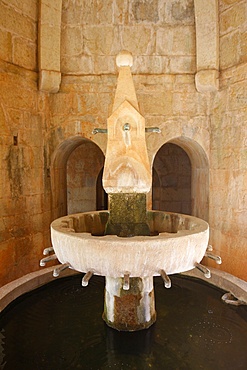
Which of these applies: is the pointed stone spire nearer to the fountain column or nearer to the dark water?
the fountain column

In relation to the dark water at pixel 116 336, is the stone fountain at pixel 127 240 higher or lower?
higher

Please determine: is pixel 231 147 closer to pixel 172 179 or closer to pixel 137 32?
pixel 137 32

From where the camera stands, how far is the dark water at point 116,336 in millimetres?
2496

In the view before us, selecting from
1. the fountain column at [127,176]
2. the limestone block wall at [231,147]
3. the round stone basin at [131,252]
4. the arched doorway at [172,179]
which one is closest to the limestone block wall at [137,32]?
the limestone block wall at [231,147]

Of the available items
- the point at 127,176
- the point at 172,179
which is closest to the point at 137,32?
the point at 127,176

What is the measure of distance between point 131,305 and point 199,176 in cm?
317

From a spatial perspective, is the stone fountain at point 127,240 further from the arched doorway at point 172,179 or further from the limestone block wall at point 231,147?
the arched doorway at point 172,179

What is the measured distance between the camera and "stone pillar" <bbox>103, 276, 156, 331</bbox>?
295 cm

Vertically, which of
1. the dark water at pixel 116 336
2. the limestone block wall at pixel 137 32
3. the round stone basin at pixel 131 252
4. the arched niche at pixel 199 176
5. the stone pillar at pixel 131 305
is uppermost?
the limestone block wall at pixel 137 32

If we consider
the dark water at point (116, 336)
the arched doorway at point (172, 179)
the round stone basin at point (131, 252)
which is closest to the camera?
the round stone basin at point (131, 252)

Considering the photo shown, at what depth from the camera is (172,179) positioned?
809cm

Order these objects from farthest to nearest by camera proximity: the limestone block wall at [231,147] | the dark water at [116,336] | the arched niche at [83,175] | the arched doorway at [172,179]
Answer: the arched doorway at [172,179] → the arched niche at [83,175] → the limestone block wall at [231,147] → the dark water at [116,336]

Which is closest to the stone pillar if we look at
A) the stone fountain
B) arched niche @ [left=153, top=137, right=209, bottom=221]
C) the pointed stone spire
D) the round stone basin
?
the stone fountain

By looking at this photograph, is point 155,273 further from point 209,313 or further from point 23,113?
point 23,113
